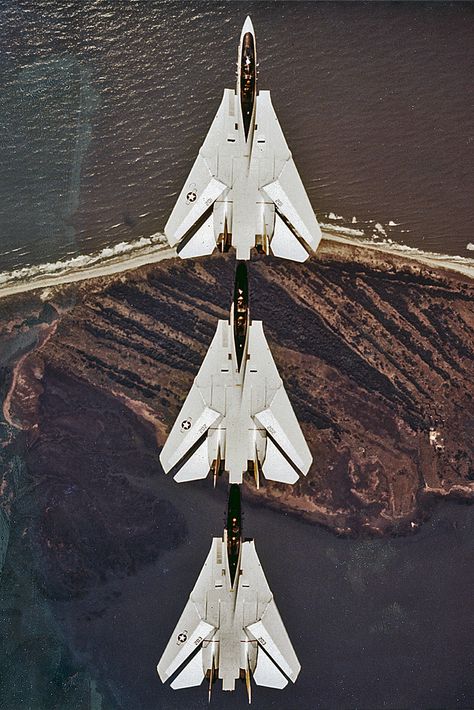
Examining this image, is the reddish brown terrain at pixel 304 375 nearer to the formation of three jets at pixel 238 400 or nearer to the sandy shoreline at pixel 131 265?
the sandy shoreline at pixel 131 265

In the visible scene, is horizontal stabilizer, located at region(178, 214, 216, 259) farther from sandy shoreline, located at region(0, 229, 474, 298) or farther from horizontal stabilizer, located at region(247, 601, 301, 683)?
horizontal stabilizer, located at region(247, 601, 301, 683)

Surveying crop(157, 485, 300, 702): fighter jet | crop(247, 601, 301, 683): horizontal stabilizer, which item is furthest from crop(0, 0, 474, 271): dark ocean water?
crop(247, 601, 301, 683): horizontal stabilizer

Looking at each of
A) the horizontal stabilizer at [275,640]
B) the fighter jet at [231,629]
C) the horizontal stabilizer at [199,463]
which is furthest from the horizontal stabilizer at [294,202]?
the horizontal stabilizer at [275,640]

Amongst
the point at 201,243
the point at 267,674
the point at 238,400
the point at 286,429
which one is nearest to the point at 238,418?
the point at 238,400

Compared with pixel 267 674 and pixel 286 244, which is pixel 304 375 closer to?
pixel 286 244

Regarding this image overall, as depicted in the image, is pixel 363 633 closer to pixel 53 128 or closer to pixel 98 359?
pixel 98 359
